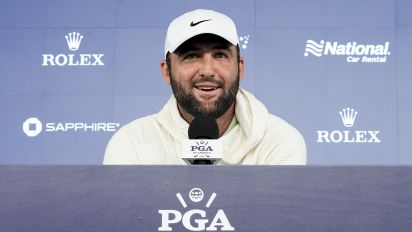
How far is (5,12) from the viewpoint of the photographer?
442 cm

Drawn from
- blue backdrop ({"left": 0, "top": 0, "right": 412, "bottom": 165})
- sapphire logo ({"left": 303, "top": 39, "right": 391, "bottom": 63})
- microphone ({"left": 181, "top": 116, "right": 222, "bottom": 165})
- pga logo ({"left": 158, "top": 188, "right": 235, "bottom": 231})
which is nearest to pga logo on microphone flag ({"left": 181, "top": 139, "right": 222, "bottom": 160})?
microphone ({"left": 181, "top": 116, "right": 222, "bottom": 165})

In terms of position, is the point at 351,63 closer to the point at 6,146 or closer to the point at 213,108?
the point at 6,146

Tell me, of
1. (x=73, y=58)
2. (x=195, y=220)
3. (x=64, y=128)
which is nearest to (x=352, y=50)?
(x=73, y=58)

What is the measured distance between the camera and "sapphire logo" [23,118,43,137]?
429cm

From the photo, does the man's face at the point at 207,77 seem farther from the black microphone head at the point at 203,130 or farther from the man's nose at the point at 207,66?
the black microphone head at the point at 203,130

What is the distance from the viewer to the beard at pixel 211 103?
185cm

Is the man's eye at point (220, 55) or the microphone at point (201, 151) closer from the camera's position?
the microphone at point (201, 151)

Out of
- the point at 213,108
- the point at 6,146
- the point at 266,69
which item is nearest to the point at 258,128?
the point at 213,108

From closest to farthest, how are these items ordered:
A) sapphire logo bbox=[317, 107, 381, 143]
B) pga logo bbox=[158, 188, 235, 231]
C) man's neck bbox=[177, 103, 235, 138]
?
pga logo bbox=[158, 188, 235, 231] < man's neck bbox=[177, 103, 235, 138] < sapphire logo bbox=[317, 107, 381, 143]

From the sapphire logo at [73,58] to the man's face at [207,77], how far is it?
258 cm

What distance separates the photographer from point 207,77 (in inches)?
73.0

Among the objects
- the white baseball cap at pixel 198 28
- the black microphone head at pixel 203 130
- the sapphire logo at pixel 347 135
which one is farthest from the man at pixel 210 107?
the sapphire logo at pixel 347 135

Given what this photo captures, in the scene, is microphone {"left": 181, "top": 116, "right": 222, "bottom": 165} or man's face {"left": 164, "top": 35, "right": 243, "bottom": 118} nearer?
microphone {"left": 181, "top": 116, "right": 222, "bottom": 165}

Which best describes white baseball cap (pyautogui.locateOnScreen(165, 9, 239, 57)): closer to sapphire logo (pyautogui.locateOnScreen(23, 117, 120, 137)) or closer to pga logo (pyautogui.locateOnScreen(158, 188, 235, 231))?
pga logo (pyautogui.locateOnScreen(158, 188, 235, 231))
